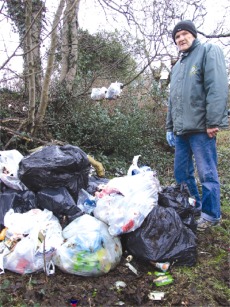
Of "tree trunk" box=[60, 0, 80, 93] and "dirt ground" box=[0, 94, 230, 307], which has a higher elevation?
"tree trunk" box=[60, 0, 80, 93]

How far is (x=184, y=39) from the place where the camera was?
8.63ft

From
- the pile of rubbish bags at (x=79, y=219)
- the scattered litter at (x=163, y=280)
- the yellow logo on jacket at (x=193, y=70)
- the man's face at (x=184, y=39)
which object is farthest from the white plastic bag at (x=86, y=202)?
the man's face at (x=184, y=39)

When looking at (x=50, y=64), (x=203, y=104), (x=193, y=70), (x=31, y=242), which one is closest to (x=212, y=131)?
(x=203, y=104)

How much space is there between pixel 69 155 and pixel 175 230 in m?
1.08

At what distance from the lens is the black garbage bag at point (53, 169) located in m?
2.38

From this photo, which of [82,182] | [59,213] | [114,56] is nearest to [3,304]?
[59,213]

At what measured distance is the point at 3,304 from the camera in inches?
67.1

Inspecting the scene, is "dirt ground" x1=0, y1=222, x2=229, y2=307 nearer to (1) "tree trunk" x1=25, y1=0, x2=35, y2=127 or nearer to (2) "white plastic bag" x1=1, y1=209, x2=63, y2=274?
(2) "white plastic bag" x1=1, y1=209, x2=63, y2=274

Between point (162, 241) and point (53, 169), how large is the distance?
3.40 feet

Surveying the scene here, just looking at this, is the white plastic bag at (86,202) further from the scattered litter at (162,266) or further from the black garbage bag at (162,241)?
the scattered litter at (162,266)

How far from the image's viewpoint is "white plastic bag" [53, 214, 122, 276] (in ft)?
6.43

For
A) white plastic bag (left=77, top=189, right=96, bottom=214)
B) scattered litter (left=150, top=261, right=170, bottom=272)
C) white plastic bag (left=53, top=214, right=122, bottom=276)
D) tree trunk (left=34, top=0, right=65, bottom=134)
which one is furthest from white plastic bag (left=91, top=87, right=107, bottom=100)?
scattered litter (left=150, top=261, right=170, bottom=272)

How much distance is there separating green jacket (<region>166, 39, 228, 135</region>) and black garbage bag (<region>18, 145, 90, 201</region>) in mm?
1027

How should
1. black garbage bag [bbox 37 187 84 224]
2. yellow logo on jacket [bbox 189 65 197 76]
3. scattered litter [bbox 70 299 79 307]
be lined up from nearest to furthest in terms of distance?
scattered litter [bbox 70 299 79 307], black garbage bag [bbox 37 187 84 224], yellow logo on jacket [bbox 189 65 197 76]
